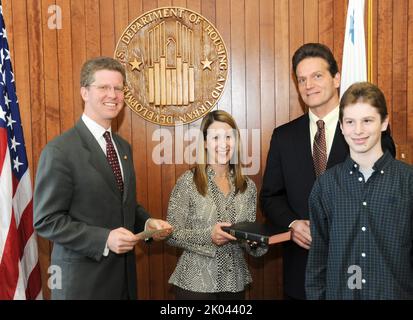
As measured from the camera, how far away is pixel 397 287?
1.70 metres

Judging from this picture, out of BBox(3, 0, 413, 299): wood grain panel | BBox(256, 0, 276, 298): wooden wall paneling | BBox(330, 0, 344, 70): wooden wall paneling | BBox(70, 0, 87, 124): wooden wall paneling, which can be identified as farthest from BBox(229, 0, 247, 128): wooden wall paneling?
BBox(70, 0, 87, 124): wooden wall paneling

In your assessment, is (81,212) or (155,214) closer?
(81,212)

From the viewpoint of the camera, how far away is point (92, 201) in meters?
2.01

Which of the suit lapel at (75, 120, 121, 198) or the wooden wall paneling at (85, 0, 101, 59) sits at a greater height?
the wooden wall paneling at (85, 0, 101, 59)

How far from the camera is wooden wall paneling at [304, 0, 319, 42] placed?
10.3 feet

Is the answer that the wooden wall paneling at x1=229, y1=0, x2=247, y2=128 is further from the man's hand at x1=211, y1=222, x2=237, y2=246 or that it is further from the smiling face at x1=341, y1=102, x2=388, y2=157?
the smiling face at x1=341, y1=102, x2=388, y2=157

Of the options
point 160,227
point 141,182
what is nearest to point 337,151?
point 160,227

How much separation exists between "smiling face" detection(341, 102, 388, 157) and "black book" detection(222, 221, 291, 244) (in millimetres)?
563

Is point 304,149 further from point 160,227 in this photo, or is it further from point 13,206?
point 13,206

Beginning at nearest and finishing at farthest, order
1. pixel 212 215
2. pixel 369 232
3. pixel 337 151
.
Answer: pixel 369 232, pixel 337 151, pixel 212 215

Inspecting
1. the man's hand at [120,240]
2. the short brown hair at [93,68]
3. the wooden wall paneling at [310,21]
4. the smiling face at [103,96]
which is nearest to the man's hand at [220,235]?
the man's hand at [120,240]

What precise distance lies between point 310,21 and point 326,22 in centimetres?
12

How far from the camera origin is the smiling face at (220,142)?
242cm

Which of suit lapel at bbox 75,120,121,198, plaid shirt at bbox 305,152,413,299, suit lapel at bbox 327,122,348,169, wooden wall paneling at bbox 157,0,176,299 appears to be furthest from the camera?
wooden wall paneling at bbox 157,0,176,299
